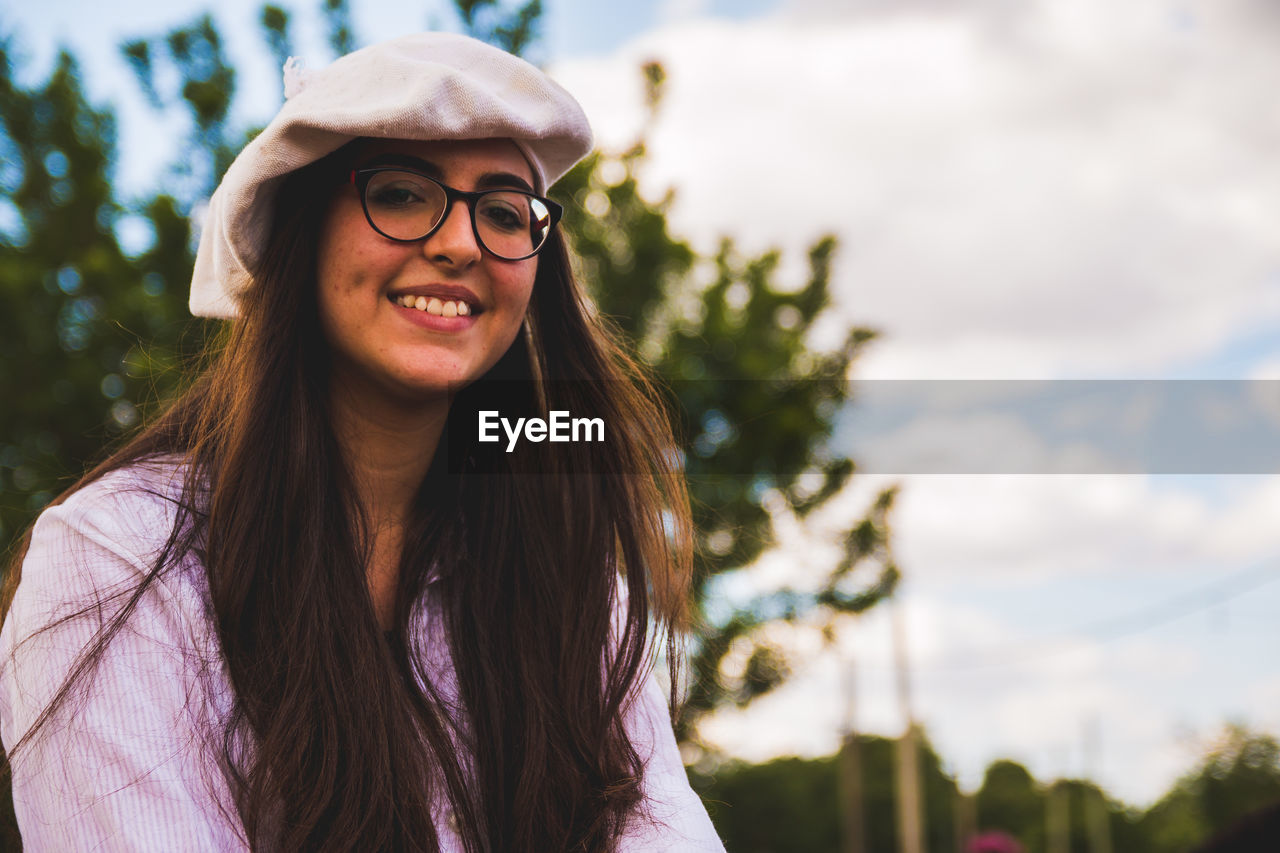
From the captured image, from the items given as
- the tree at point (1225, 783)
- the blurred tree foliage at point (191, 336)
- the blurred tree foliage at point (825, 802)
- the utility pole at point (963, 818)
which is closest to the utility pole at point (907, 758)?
the blurred tree foliage at point (191, 336)

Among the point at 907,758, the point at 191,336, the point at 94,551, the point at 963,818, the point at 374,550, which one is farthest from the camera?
the point at 963,818

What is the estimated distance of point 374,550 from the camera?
6.66 feet

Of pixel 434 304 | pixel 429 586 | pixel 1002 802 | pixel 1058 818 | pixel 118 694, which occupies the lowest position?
pixel 1058 818

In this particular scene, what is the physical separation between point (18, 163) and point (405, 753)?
8.98 m

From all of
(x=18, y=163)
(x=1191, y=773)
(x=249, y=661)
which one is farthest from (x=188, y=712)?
(x=1191, y=773)

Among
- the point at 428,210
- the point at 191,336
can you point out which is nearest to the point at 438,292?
the point at 428,210

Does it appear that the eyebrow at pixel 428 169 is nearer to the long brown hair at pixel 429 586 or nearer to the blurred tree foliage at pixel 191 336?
the long brown hair at pixel 429 586

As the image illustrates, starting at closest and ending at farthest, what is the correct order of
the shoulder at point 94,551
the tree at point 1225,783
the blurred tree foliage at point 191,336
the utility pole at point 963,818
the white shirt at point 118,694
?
the white shirt at point 118,694
the shoulder at point 94,551
the blurred tree foliage at point 191,336
the utility pole at point 963,818
the tree at point 1225,783

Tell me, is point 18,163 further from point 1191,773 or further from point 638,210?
point 1191,773

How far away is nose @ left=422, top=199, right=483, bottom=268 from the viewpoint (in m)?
1.86

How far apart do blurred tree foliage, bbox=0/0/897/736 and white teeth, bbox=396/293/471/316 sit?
206 inches

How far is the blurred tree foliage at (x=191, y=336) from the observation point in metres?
7.83

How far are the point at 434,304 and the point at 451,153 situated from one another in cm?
25

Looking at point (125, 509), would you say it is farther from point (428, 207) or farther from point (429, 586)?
point (428, 207)
